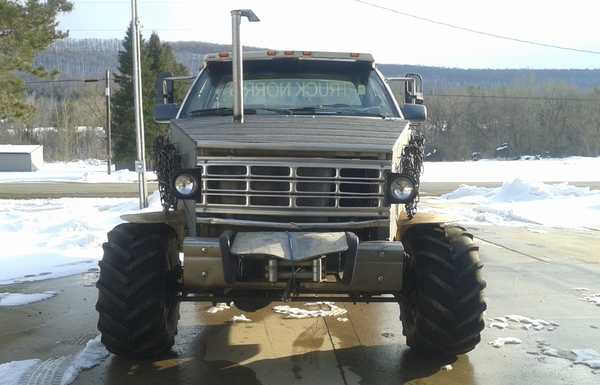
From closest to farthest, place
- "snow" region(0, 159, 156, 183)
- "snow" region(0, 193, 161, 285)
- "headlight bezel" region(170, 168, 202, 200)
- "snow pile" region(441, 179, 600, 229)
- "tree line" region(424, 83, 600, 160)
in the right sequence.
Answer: "headlight bezel" region(170, 168, 202, 200) < "snow" region(0, 193, 161, 285) < "snow pile" region(441, 179, 600, 229) < "snow" region(0, 159, 156, 183) < "tree line" region(424, 83, 600, 160)

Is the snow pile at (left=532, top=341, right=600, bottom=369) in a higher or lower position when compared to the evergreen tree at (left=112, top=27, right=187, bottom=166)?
lower

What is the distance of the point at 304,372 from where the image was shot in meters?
4.32

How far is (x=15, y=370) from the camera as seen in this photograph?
169 inches

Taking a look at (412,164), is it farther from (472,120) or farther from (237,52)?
(472,120)

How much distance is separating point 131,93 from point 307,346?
38087 millimetres

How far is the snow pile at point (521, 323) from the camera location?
5.43m

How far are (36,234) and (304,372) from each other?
25.5ft

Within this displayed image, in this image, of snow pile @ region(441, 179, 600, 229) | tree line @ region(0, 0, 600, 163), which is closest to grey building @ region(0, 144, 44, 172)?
tree line @ region(0, 0, 600, 163)

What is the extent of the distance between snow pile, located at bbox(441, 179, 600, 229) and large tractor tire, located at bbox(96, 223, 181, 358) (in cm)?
829

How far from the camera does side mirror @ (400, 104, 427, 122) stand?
5258mm

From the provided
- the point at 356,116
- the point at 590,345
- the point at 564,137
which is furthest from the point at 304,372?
the point at 564,137

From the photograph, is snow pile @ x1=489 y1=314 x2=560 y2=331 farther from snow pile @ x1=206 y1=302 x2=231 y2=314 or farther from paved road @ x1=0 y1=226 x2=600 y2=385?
snow pile @ x1=206 y1=302 x2=231 y2=314

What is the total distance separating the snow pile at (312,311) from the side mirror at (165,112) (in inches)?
86.9

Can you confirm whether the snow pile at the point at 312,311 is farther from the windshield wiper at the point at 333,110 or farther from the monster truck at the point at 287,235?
the windshield wiper at the point at 333,110
